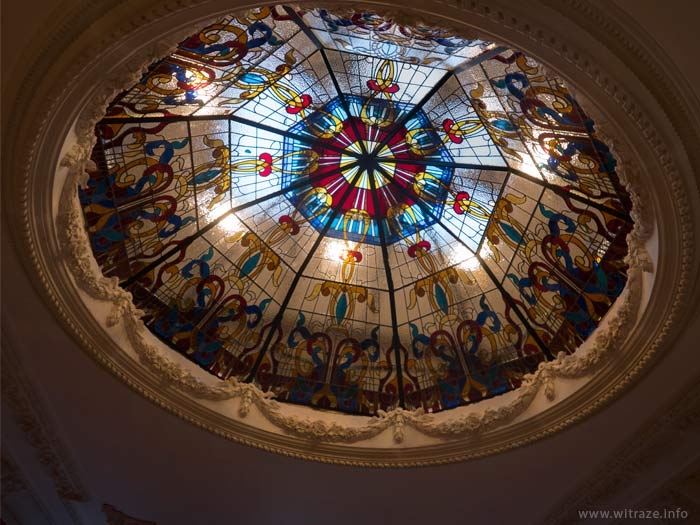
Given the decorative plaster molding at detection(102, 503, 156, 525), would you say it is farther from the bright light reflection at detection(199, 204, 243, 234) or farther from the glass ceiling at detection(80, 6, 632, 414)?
the bright light reflection at detection(199, 204, 243, 234)

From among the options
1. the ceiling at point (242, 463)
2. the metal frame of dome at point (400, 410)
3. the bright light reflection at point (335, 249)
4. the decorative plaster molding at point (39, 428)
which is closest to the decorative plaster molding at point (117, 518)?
the ceiling at point (242, 463)

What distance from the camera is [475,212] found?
9.83 meters

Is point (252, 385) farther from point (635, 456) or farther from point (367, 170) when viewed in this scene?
point (635, 456)

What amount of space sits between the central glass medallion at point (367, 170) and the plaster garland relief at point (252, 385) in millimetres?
2737

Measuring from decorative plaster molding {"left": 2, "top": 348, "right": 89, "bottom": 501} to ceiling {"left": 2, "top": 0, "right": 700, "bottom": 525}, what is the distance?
0.05 ft

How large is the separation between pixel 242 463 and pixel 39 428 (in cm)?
264

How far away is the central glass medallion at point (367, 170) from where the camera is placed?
916 centimetres

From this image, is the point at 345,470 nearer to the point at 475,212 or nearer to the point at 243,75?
the point at 475,212

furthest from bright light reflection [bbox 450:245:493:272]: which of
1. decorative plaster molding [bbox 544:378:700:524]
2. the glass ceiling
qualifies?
decorative plaster molding [bbox 544:378:700:524]

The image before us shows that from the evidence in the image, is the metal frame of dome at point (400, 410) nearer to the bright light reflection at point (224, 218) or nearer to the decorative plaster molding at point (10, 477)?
the bright light reflection at point (224, 218)

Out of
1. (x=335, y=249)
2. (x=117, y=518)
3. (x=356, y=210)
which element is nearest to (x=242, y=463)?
(x=117, y=518)

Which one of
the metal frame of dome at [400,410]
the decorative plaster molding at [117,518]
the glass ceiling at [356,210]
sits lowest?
the decorative plaster molding at [117,518]

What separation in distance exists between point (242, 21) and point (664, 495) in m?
7.72

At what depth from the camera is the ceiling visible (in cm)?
783
